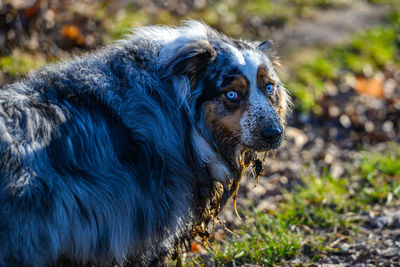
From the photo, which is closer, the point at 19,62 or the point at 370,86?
the point at 19,62

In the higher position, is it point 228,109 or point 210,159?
point 228,109

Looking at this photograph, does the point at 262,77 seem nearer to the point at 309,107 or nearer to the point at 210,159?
the point at 210,159

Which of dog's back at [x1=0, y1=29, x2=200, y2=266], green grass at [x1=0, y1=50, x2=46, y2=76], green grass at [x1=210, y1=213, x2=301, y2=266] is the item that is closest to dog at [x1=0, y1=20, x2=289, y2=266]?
dog's back at [x1=0, y1=29, x2=200, y2=266]

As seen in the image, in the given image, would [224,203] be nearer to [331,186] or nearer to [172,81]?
[172,81]

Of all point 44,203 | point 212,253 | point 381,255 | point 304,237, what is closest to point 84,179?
point 44,203

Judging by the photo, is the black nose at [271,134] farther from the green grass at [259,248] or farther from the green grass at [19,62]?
the green grass at [19,62]

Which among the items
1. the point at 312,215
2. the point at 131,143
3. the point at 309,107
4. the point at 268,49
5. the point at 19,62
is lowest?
the point at 312,215

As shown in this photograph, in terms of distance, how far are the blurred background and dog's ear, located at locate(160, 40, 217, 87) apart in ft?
3.47

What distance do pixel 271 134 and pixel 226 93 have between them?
33 cm

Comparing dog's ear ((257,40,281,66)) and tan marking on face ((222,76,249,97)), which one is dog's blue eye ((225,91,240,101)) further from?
dog's ear ((257,40,281,66))

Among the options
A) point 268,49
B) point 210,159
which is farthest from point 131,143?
point 268,49

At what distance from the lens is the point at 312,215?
386 cm

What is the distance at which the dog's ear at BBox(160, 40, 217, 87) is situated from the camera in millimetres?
2527

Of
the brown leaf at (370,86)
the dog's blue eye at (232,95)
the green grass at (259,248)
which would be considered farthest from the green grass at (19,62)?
the brown leaf at (370,86)
